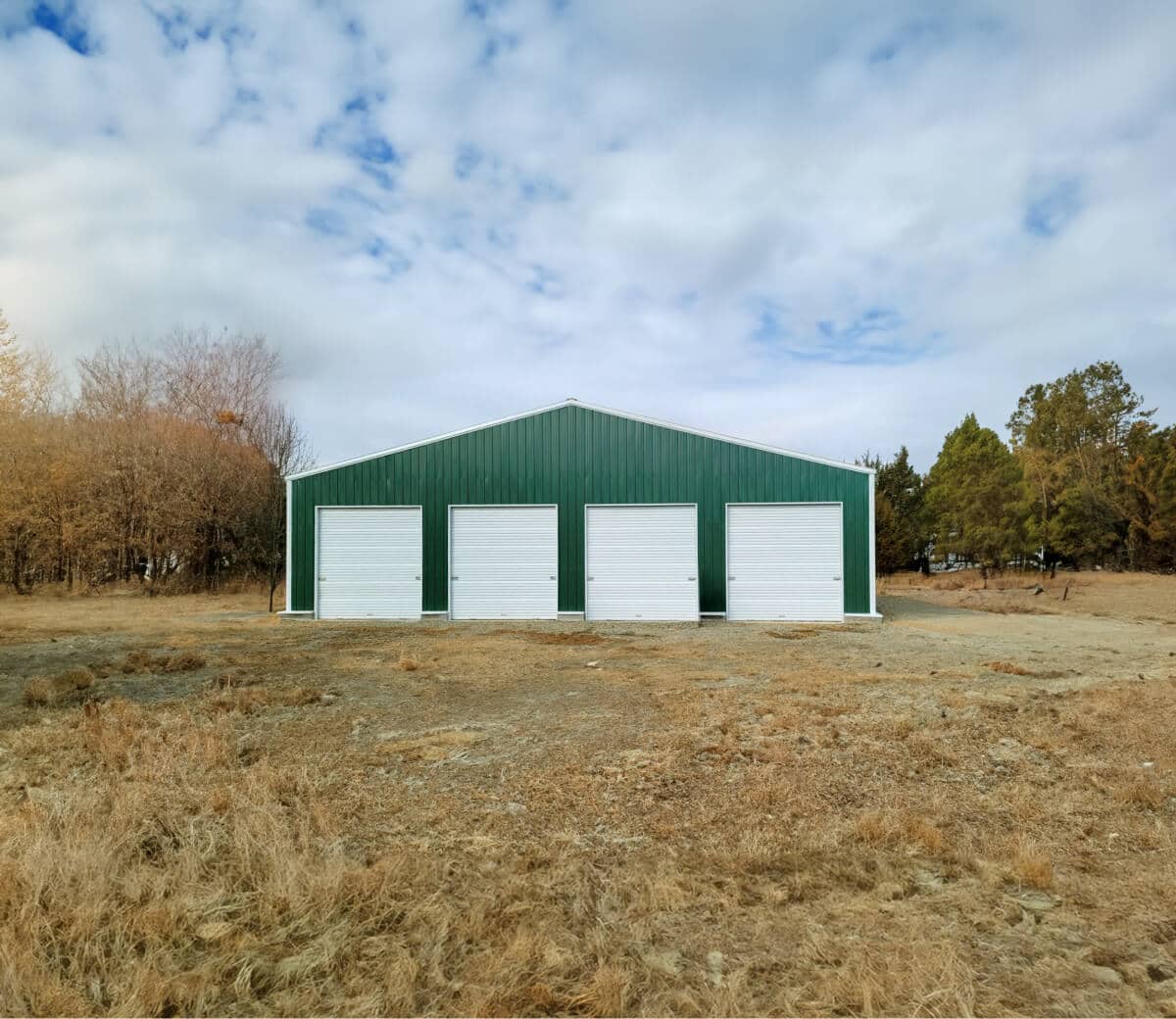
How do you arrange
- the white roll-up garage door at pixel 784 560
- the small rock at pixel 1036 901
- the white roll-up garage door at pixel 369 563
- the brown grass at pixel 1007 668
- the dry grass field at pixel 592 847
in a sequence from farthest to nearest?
the white roll-up garage door at pixel 369 563 → the white roll-up garage door at pixel 784 560 → the brown grass at pixel 1007 668 → the small rock at pixel 1036 901 → the dry grass field at pixel 592 847

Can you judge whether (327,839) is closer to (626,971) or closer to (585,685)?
(626,971)

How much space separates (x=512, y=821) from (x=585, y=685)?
4044mm

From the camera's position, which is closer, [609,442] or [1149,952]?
[1149,952]

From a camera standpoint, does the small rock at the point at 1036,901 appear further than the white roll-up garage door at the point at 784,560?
No

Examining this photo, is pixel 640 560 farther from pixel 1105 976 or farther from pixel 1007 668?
pixel 1105 976

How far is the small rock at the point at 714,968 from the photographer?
8.56 ft

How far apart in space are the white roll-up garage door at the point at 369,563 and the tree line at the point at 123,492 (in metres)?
5.63

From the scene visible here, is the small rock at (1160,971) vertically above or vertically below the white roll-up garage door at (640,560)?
below

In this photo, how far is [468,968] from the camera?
266 centimetres

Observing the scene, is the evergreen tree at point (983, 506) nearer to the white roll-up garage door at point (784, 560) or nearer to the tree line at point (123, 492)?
the white roll-up garage door at point (784, 560)

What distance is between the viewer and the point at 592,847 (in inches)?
148

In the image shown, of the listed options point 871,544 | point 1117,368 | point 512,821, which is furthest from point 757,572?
point 1117,368

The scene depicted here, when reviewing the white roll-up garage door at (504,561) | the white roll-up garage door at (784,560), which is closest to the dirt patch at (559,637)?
the white roll-up garage door at (504,561)

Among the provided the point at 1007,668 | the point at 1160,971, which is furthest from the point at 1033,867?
the point at 1007,668
